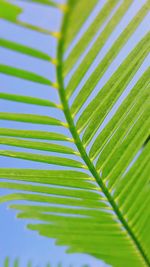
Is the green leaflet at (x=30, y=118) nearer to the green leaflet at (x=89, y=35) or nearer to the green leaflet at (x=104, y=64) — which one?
the green leaflet at (x=104, y=64)

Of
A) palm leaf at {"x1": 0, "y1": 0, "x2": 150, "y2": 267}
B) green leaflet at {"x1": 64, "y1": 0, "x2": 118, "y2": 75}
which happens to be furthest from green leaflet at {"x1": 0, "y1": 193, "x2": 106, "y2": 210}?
green leaflet at {"x1": 64, "y1": 0, "x2": 118, "y2": 75}

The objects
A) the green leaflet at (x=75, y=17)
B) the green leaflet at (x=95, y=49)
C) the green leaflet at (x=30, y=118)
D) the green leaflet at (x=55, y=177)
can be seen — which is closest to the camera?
the green leaflet at (x=75, y=17)

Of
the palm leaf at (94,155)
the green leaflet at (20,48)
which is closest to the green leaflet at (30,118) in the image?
the palm leaf at (94,155)

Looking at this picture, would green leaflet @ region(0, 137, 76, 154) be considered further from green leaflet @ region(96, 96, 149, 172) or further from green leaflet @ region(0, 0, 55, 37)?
green leaflet @ region(0, 0, 55, 37)

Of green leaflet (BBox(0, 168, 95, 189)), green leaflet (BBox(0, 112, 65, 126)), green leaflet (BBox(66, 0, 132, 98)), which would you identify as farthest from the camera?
green leaflet (BBox(0, 168, 95, 189))

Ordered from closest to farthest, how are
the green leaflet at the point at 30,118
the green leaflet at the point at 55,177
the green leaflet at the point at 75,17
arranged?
1. the green leaflet at the point at 75,17
2. the green leaflet at the point at 30,118
3. the green leaflet at the point at 55,177

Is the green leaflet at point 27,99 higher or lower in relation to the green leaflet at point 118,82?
lower

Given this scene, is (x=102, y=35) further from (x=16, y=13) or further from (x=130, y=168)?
(x=130, y=168)

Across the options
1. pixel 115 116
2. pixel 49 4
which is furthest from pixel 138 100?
pixel 49 4
